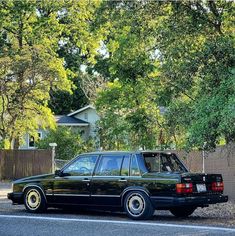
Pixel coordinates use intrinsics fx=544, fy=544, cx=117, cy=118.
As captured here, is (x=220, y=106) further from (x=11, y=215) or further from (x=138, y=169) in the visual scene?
(x=11, y=215)

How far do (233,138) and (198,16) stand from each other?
390 centimetres

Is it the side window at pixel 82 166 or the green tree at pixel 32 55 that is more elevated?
the green tree at pixel 32 55

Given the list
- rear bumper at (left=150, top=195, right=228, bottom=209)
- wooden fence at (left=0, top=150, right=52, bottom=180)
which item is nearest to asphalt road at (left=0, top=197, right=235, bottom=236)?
rear bumper at (left=150, top=195, right=228, bottom=209)

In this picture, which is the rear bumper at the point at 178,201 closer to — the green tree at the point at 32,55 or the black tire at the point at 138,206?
the black tire at the point at 138,206

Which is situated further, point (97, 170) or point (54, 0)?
point (54, 0)

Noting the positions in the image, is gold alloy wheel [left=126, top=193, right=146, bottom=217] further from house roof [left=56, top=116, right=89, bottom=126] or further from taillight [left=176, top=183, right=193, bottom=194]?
house roof [left=56, top=116, right=89, bottom=126]

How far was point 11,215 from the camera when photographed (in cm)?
1281

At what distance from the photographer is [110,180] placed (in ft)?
40.2

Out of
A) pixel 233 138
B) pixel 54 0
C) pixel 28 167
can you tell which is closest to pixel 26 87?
pixel 28 167

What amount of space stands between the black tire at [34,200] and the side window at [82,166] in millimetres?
869

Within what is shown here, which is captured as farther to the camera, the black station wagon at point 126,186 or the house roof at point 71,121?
the house roof at point 71,121

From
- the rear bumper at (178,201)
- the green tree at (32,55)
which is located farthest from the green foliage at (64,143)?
the rear bumper at (178,201)

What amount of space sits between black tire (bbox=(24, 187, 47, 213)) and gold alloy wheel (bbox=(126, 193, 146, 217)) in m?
2.43

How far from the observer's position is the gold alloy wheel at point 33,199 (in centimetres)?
1325
